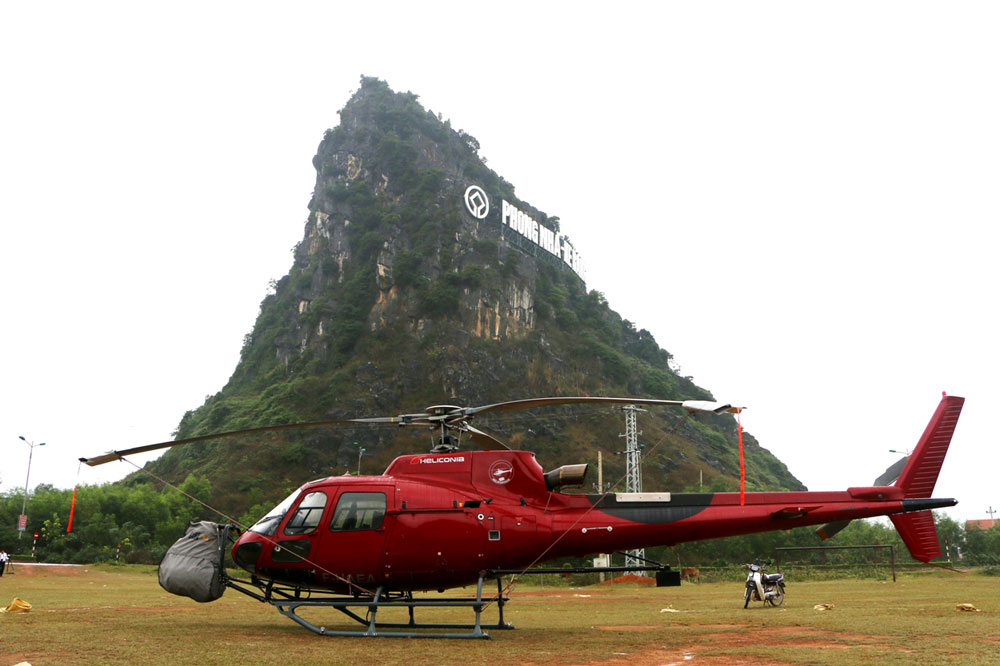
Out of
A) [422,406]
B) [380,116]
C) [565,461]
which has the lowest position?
[565,461]

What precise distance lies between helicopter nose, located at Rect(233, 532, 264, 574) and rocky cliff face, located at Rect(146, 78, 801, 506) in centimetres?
6719

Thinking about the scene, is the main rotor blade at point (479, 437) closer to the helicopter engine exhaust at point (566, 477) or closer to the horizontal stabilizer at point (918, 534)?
the helicopter engine exhaust at point (566, 477)

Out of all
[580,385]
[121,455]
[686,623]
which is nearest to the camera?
[121,455]

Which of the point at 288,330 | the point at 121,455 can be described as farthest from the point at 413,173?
the point at 121,455

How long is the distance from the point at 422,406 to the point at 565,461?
61.8 feet

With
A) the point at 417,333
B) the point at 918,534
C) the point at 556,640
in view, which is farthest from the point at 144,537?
the point at 918,534

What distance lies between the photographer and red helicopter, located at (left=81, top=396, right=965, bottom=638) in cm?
1073

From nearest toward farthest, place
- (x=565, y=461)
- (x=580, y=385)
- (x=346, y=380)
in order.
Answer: (x=565, y=461) → (x=346, y=380) → (x=580, y=385)

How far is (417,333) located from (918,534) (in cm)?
8911

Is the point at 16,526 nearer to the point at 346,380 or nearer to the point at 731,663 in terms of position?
the point at 346,380

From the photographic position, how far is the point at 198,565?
442 inches

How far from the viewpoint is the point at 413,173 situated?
114 m

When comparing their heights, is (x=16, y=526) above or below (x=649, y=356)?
below

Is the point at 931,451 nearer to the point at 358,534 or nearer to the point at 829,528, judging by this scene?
the point at 829,528
